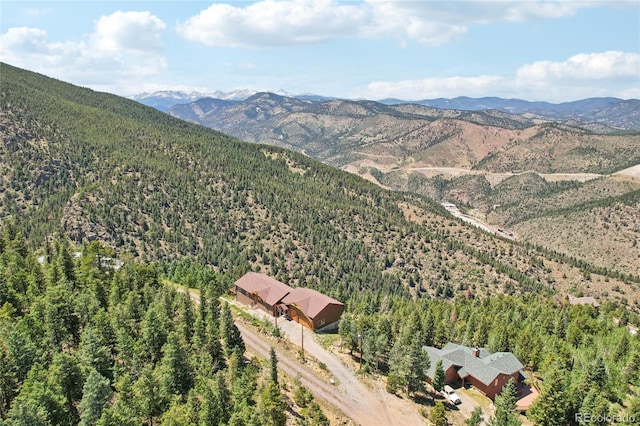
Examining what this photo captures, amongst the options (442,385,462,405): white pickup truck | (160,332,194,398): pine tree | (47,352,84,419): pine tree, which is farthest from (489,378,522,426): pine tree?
(47,352,84,419): pine tree

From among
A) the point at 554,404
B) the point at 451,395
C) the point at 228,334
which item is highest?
the point at 228,334

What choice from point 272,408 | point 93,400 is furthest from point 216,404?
point 93,400

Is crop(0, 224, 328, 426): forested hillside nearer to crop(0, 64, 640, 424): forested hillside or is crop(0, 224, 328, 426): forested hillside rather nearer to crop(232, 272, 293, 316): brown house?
crop(0, 64, 640, 424): forested hillside

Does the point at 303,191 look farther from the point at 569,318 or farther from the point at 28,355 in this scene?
the point at 28,355

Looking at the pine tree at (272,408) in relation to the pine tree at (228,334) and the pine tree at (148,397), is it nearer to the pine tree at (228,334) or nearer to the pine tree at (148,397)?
the pine tree at (148,397)

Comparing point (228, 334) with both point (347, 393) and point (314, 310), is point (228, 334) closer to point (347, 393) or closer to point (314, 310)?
point (347, 393)

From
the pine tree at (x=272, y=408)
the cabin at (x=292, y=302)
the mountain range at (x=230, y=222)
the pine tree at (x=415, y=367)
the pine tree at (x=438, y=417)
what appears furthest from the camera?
the mountain range at (x=230, y=222)

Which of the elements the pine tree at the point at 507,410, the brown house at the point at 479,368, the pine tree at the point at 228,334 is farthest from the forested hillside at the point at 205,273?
the brown house at the point at 479,368
